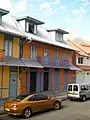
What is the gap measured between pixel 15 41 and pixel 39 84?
5.90 metres

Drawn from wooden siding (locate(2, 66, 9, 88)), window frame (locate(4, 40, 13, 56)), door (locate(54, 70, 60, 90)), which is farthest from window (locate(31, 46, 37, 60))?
door (locate(54, 70, 60, 90))

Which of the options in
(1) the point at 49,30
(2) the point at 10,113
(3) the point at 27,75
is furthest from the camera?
(1) the point at 49,30

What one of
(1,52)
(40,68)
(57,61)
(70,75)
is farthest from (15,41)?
(70,75)

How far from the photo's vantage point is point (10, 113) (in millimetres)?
15289

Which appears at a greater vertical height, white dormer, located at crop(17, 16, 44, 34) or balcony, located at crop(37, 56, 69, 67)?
white dormer, located at crop(17, 16, 44, 34)

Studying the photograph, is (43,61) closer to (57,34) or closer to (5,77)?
(5,77)

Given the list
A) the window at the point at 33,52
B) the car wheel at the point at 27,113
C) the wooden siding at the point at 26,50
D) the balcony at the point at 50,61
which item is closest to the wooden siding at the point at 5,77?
the wooden siding at the point at 26,50

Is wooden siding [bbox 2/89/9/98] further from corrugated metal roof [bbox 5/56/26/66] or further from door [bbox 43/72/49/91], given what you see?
door [bbox 43/72/49/91]

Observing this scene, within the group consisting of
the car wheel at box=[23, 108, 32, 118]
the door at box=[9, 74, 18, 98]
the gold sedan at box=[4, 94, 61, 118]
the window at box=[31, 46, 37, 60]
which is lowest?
the car wheel at box=[23, 108, 32, 118]

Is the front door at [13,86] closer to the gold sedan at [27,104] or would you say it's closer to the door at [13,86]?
the door at [13,86]

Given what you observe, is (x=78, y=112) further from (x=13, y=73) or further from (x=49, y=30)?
(x=49, y=30)

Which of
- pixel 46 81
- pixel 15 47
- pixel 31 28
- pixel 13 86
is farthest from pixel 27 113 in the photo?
pixel 31 28

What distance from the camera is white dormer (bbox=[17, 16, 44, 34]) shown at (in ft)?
85.6

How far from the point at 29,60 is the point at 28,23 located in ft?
14.7
